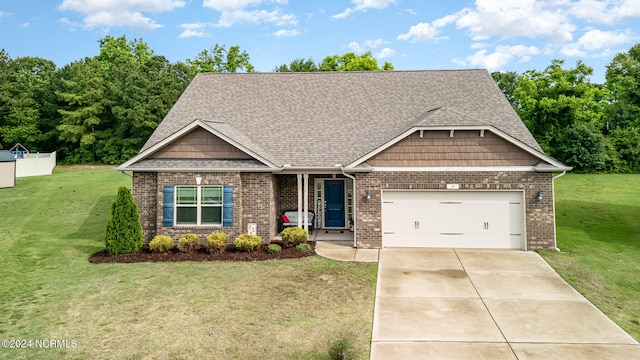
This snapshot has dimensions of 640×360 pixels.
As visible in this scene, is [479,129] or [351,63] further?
[351,63]

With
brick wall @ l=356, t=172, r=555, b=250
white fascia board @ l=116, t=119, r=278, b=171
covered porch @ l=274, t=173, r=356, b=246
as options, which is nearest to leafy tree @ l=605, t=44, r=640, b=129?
brick wall @ l=356, t=172, r=555, b=250

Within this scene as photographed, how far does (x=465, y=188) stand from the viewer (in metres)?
13.4

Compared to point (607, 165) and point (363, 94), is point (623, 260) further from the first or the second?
point (607, 165)

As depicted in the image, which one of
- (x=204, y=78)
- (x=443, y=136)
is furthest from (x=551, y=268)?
(x=204, y=78)

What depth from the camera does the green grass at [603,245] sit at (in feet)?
29.0

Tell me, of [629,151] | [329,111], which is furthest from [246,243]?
[629,151]

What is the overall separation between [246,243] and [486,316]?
7596mm

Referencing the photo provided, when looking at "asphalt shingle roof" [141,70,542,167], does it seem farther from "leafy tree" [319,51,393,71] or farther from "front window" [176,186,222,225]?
"leafy tree" [319,51,393,71]

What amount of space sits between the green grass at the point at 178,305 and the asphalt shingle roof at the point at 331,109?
16.7 ft

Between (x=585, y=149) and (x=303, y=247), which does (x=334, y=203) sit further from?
(x=585, y=149)

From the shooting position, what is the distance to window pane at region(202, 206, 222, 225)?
13.9m

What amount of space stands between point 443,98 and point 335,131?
5359 mm

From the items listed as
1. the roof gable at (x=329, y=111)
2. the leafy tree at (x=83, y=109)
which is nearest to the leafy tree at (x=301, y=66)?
the leafy tree at (x=83, y=109)

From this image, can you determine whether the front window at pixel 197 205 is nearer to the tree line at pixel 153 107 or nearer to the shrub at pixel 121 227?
the shrub at pixel 121 227
